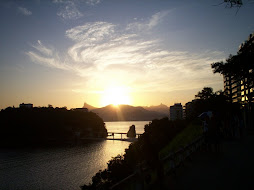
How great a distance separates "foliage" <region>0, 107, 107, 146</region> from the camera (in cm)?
11200

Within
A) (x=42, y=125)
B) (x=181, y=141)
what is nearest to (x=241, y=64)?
(x=181, y=141)

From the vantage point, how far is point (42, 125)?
120625 millimetres

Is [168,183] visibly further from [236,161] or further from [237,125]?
[237,125]

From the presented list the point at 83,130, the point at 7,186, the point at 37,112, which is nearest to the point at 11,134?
the point at 37,112

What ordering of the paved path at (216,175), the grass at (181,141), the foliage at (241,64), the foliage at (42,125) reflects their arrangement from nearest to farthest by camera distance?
the paved path at (216,175)
the foliage at (241,64)
the grass at (181,141)
the foliage at (42,125)

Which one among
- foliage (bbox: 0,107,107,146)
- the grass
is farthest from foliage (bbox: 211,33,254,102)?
foliage (bbox: 0,107,107,146)

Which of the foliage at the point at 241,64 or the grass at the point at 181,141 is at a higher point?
the foliage at the point at 241,64

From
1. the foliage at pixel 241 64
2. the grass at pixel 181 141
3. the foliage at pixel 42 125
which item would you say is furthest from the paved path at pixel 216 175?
the foliage at pixel 42 125

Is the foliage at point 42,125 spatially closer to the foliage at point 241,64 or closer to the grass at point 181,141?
the grass at point 181,141

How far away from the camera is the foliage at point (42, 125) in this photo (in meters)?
112

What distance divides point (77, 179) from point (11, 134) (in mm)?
→ 96746

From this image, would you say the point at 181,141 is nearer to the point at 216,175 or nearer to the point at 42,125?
the point at 216,175

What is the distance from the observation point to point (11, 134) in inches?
4395

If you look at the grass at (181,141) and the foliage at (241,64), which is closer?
the foliage at (241,64)
